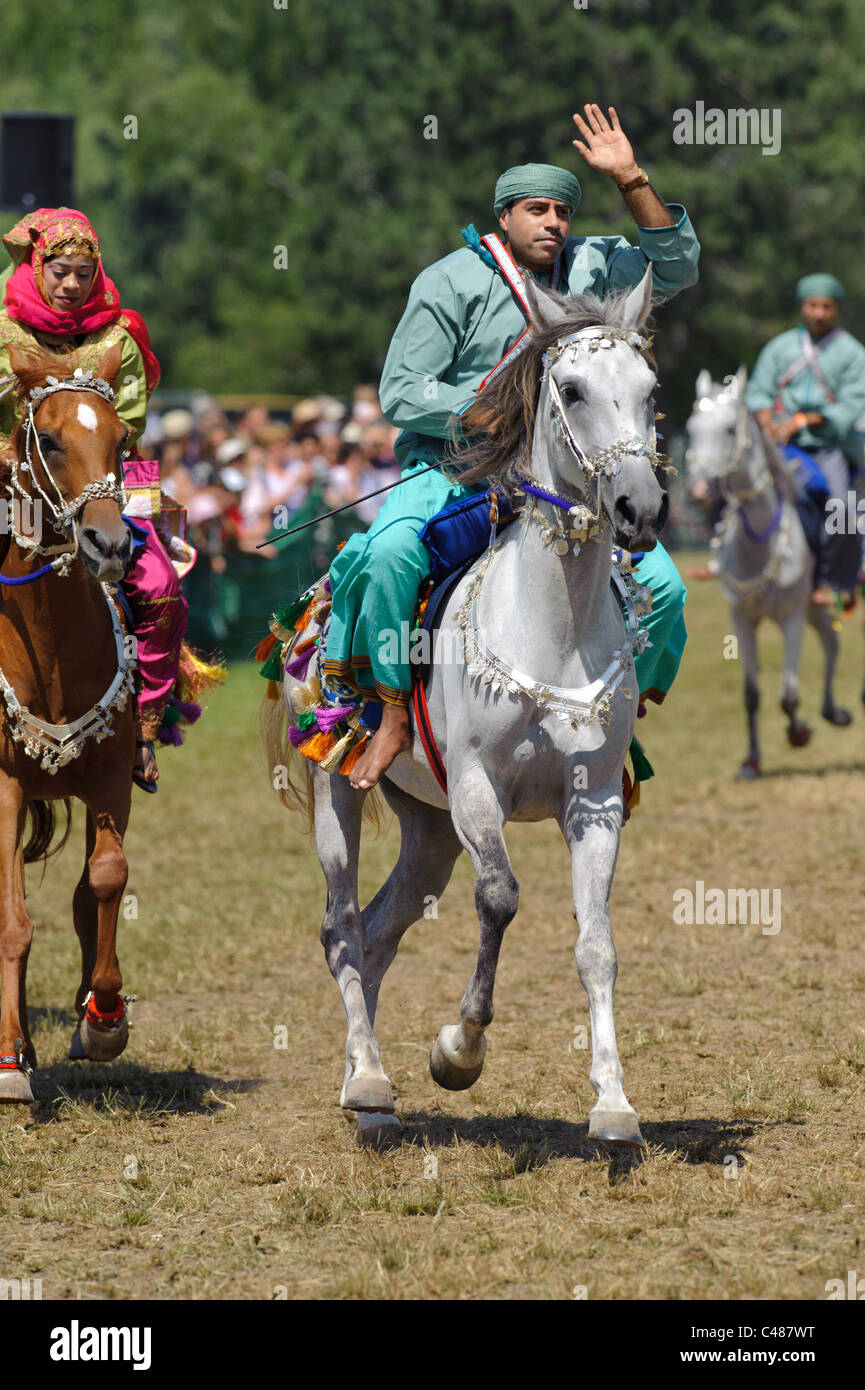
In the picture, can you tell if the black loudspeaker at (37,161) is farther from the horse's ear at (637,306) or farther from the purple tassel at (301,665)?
the horse's ear at (637,306)

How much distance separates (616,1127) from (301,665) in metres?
2.18

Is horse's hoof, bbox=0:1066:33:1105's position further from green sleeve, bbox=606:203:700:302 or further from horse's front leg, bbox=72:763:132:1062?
green sleeve, bbox=606:203:700:302

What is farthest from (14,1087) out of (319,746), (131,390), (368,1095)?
(131,390)

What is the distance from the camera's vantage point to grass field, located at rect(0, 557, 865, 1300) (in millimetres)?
4871

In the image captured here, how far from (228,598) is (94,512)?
13184 millimetres

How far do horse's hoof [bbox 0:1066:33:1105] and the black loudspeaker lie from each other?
673cm

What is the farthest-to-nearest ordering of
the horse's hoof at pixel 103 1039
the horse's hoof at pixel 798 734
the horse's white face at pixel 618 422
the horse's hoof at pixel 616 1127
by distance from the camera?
the horse's hoof at pixel 798 734, the horse's hoof at pixel 103 1039, the horse's hoof at pixel 616 1127, the horse's white face at pixel 618 422

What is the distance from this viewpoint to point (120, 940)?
30.5 ft

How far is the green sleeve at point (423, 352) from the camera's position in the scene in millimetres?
5934

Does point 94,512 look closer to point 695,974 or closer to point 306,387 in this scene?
point 695,974

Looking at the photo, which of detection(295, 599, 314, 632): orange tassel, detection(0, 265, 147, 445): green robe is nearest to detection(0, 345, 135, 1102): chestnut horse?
detection(0, 265, 147, 445): green robe

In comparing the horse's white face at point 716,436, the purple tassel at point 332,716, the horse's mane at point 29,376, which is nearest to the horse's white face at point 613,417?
the purple tassel at point 332,716

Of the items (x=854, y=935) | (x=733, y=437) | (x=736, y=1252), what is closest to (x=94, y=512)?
(x=736, y=1252)

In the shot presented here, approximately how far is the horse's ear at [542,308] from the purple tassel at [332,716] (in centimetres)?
151
